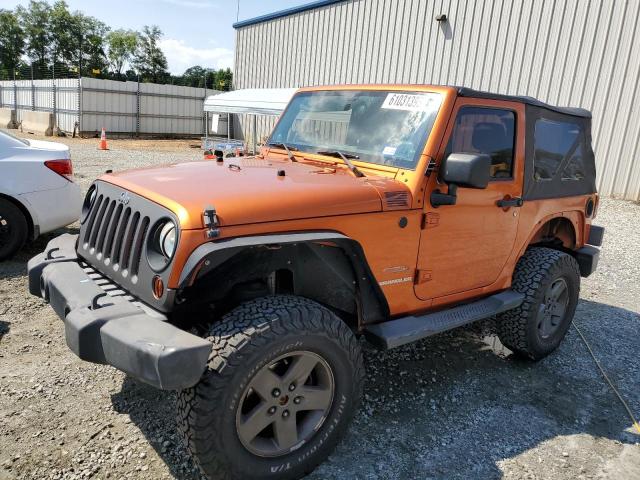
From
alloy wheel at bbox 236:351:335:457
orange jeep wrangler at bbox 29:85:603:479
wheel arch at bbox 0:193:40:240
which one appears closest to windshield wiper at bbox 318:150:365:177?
orange jeep wrangler at bbox 29:85:603:479

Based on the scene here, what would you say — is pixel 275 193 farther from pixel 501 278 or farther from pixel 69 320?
pixel 501 278

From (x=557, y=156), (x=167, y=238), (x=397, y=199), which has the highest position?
(x=557, y=156)

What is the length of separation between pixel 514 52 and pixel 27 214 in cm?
1211

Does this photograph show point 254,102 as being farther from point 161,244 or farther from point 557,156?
point 161,244

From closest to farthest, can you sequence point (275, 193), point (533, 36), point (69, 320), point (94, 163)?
1. point (69, 320)
2. point (275, 193)
3. point (533, 36)
4. point (94, 163)

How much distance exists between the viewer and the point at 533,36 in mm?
12828

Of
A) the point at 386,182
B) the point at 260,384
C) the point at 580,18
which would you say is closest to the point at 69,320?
the point at 260,384

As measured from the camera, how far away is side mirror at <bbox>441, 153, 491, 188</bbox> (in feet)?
9.69

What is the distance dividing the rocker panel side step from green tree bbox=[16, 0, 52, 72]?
210 ft

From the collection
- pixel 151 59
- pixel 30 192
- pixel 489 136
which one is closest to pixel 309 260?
pixel 489 136

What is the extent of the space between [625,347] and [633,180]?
8.67 m

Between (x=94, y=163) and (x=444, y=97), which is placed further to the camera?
(x=94, y=163)

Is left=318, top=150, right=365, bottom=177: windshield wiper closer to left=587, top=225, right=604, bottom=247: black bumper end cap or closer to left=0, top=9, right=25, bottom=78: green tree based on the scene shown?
left=587, top=225, right=604, bottom=247: black bumper end cap

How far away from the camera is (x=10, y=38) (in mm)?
55156
